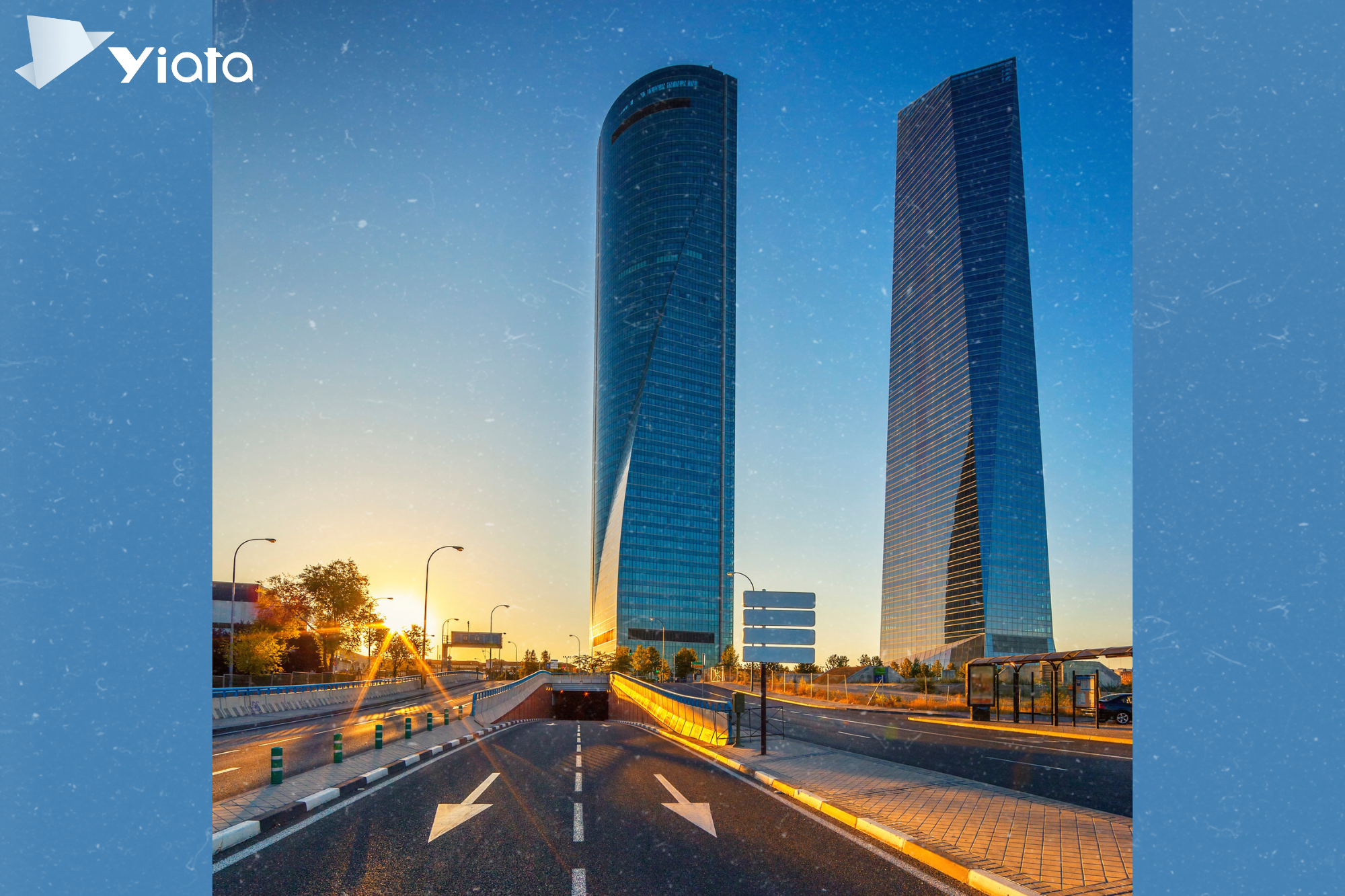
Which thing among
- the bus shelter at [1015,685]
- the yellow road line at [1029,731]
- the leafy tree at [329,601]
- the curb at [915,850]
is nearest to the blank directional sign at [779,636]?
the curb at [915,850]

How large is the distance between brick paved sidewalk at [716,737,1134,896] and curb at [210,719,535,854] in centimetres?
705

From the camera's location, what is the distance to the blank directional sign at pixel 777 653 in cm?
1823

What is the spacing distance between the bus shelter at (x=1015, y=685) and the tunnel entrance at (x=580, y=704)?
190ft

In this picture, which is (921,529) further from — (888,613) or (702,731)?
(702,731)

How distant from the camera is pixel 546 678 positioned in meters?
82.4

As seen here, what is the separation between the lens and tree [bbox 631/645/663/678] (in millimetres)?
134500

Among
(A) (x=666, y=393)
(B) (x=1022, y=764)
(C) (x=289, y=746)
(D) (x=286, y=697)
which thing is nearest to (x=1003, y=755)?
(B) (x=1022, y=764)

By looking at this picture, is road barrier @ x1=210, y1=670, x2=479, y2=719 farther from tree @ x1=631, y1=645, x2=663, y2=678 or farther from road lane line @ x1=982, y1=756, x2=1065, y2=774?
tree @ x1=631, y1=645, x2=663, y2=678

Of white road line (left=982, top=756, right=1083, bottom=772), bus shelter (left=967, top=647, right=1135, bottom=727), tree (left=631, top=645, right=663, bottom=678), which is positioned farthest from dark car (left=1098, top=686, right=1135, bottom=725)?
tree (left=631, top=645, right=663, bottom=678)

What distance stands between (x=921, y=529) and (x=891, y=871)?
162230 mm

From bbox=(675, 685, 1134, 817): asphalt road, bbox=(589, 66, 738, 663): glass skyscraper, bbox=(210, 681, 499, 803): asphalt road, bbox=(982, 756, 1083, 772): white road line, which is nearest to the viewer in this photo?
bbox=(675, 685, 1134, 817): asphalt road

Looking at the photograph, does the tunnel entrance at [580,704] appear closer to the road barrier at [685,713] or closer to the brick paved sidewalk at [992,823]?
the road barrier at [685,713]

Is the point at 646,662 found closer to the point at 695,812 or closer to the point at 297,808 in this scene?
the point at 695,812
